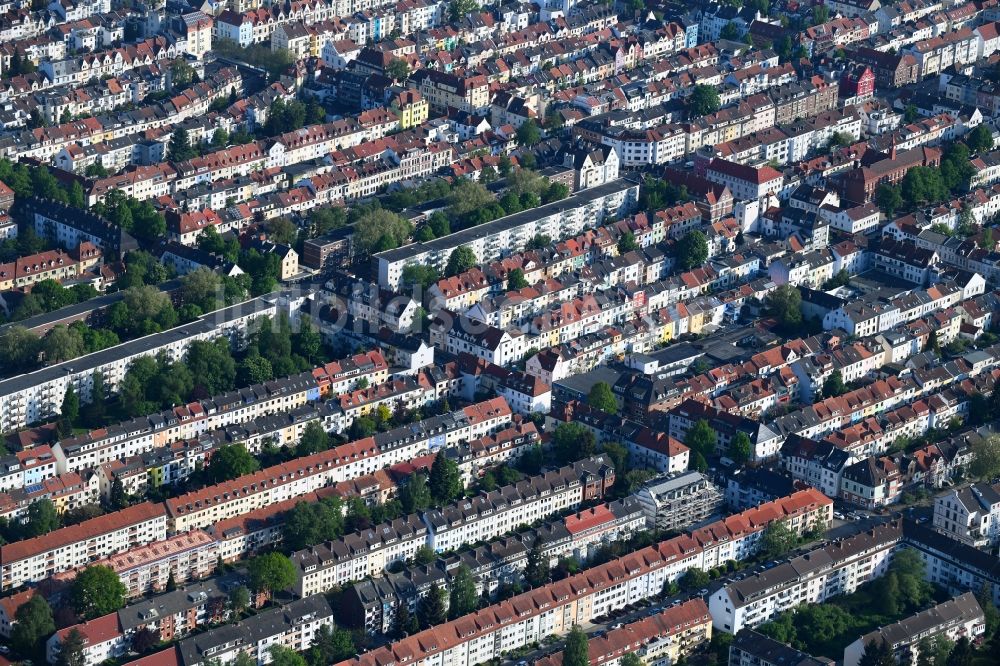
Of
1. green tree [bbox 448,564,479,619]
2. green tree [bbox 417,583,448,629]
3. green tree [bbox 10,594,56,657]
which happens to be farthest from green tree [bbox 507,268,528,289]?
green tree [bbox 10,594,56,657]

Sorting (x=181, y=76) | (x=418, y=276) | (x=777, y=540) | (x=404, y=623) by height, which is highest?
(x=181, y=76)

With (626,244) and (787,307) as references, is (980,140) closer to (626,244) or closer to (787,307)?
(626,244)

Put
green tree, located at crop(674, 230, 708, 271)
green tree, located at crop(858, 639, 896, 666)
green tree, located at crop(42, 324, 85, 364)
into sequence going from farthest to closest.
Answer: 1. green tree, located at crop(674, 230, 708, 271)
2. green tree, located at crop(42, 324, 85, 364)
3. green tree, located at crop(858, 639, 896, 666)

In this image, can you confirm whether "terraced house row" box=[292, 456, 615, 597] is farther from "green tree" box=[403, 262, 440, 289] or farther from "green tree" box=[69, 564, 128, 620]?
"green tree" box=[403, 262, 440, 289]

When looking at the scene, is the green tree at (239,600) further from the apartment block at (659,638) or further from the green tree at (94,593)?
the apartment block at (659,638)

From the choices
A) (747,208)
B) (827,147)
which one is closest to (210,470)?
(747,208)

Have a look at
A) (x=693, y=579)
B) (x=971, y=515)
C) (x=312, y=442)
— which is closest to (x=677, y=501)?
(x=693, y=579)

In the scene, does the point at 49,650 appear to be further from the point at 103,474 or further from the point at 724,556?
the point at 724,556
